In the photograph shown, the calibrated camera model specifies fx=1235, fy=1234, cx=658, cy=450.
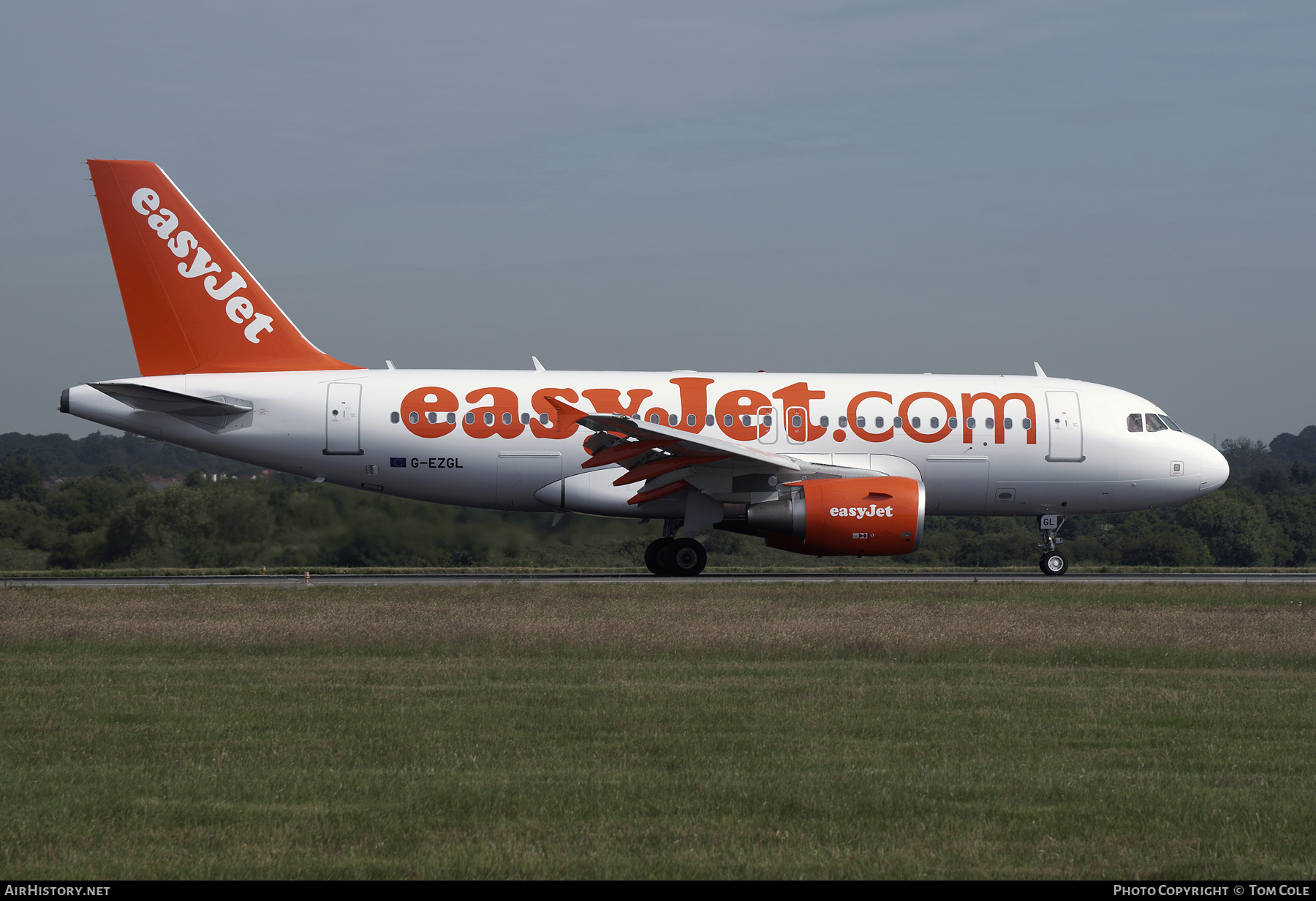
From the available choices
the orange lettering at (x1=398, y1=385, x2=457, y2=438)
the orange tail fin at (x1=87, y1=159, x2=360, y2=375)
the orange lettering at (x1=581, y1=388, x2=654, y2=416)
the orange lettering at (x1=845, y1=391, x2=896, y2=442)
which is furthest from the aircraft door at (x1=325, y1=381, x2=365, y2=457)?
the orange lettering at (x1=845, y1=391, x2=896, y2=442)

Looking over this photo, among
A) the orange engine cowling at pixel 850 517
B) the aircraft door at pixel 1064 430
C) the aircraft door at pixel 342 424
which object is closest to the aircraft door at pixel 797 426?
the orange engine cowling at pixel 850 517

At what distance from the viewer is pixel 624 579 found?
22891mm

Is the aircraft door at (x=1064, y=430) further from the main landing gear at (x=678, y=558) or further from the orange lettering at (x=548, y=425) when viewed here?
the orange lettering at (x=548, y=425)

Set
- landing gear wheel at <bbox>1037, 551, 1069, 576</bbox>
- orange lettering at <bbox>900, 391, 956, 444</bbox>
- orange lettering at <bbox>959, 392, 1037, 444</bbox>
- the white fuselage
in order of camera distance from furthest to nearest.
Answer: landing gear wheel at <bbox>1037, 551, 1069, 576</bbox>
orange lettering at <bbox>959, 392, 1037, 444</bbox>
orange lettering at <bbox>900, 391, 956, 444</bbox>
the white fuselage

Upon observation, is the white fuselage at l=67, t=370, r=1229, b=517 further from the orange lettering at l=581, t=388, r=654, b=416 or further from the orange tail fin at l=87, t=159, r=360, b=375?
the orange tail fin at l=87, t=159, r=360, b=375

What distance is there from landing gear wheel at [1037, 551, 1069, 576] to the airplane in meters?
0.04

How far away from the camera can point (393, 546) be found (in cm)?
2480

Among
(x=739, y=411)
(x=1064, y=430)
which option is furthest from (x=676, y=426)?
(x=1064, y=430)

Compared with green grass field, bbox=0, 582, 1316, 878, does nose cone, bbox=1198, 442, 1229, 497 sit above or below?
above

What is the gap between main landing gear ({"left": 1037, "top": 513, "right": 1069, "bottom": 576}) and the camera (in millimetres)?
24312

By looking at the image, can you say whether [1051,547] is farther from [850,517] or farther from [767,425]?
[767,425]

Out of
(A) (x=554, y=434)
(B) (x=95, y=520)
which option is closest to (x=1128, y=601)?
(A) (x=554, y=434)

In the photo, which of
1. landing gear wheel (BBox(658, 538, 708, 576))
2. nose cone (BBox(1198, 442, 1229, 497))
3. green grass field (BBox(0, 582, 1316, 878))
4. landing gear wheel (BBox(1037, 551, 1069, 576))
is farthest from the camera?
nose cone (BBox(1198, 442, 1229, 497))

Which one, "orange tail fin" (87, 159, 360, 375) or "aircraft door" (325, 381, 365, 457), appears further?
"orange tail fin" (87, 159, 360, 375)
